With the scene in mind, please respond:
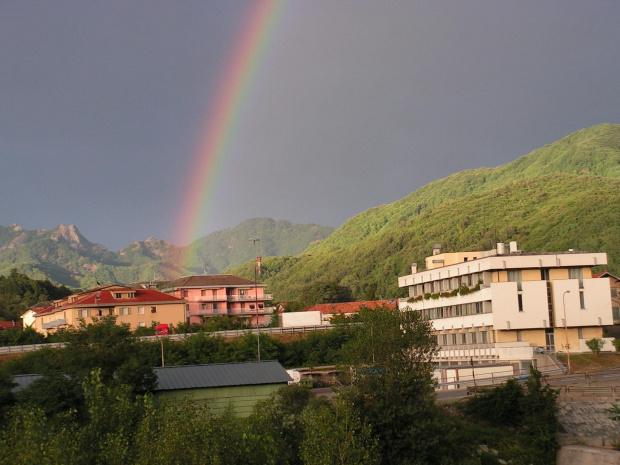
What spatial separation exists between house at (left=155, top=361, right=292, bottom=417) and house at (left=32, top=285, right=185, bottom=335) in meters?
50.5

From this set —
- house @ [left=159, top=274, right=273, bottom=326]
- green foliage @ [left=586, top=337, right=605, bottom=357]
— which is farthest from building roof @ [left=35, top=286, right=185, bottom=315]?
green foliage @ [left=586, top=337, right=605, bottom=357]

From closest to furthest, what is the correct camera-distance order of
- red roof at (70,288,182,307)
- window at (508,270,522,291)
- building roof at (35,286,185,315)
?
1. window at (508,270,522,291)
2. building roof at (35,286,185,315)
3. red roof at (70,288,182,307)

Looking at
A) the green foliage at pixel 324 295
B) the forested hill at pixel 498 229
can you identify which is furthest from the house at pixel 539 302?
the green foliage at pixel 324 295

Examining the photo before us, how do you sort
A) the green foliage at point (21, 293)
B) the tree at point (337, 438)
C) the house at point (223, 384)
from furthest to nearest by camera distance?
the green foliage at point (21, 293)
the house at point (223, 384)
the tree at point (337, 438)

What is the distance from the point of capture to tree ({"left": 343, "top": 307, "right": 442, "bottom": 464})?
103ft

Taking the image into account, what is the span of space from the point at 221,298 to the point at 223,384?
67.5 m

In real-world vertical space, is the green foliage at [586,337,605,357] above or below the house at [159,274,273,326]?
below

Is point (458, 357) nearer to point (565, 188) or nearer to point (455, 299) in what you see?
point (455, 299)

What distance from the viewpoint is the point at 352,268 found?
176 metres

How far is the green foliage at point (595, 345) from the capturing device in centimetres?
5509

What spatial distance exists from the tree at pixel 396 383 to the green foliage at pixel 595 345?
25.2 metres

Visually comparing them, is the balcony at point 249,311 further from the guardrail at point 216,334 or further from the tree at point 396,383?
the tree at point 396,383

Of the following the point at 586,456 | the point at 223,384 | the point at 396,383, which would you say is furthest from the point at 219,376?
the point at 586,456

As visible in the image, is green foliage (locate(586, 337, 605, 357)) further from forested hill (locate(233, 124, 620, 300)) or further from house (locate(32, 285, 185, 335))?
house (locate(32, 285, 185, 335))
